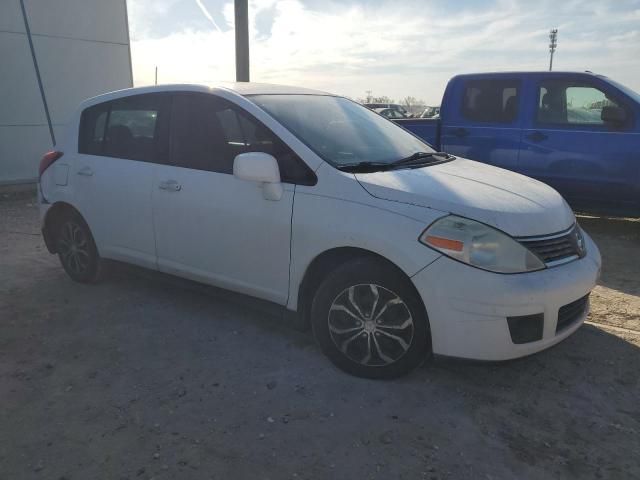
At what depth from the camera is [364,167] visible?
310cm

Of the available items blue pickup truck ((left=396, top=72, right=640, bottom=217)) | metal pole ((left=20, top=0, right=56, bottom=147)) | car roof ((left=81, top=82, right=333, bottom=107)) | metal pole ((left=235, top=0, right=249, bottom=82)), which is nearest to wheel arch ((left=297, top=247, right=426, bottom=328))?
car roof ((left=81, top=82, right=333, bottom=107))

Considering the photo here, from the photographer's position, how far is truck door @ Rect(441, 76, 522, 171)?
6430 millimetres

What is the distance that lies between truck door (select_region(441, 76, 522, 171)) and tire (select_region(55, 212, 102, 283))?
4598mm

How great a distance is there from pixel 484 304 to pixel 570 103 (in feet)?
15.2

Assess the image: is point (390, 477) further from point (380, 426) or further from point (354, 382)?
point (354, 382)

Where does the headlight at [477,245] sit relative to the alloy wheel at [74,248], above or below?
above

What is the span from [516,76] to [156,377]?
5565 millimetres

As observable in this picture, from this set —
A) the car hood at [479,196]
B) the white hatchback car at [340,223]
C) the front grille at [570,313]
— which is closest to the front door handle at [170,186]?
the white hatchback car at [340,223]

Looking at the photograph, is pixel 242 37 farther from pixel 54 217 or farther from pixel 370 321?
pixel 370 321

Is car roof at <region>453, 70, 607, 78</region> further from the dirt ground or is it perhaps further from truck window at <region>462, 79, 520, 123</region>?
the dirt ground

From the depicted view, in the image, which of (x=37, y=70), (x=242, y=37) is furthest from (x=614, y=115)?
(x=37, y=70)

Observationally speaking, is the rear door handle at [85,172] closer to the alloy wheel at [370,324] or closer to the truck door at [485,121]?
the alloy wheel at [370,324]

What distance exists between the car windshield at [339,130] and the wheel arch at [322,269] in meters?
0.53

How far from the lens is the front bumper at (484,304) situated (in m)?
2.55
